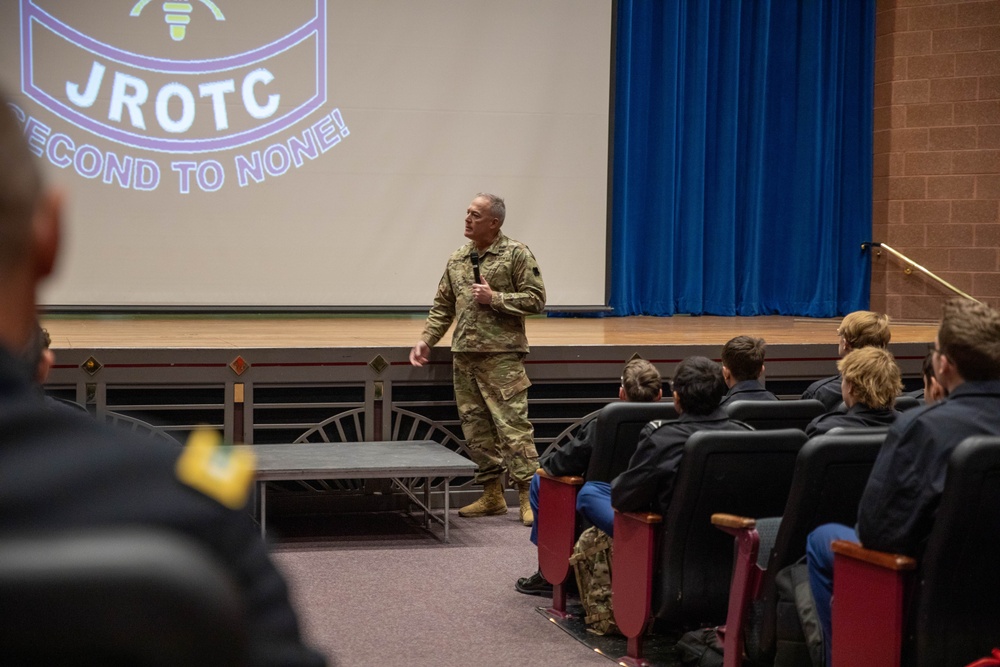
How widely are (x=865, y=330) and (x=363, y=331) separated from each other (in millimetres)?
3355

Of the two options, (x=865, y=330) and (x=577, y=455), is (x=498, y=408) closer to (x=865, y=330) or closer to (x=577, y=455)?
(x=577, y=455)

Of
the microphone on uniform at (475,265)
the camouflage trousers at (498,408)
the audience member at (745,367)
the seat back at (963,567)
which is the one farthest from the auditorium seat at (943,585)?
the microphone on uniform at (475,265)

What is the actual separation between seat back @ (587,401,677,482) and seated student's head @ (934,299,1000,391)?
1.32 meters

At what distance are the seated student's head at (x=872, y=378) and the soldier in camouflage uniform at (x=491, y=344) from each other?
2061mm

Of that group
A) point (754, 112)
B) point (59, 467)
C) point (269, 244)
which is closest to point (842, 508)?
point (59, 467)

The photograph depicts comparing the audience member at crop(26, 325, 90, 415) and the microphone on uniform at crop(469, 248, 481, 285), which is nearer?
the audience member at crop(26, 325, 90, 415)

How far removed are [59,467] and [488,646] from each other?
334cm

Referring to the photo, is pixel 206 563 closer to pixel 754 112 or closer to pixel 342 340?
pixel 342 340

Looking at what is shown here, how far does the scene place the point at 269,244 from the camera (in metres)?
8.02

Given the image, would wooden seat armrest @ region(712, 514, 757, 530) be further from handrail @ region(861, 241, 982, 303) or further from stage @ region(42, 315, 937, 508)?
handrail @ region(861, 241, 982, 303)

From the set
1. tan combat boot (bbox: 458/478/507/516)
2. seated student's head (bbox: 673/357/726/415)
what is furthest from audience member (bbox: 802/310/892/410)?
tan combat boot (bbox: 458/478/507/516)

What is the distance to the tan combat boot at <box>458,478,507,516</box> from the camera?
5.56 m

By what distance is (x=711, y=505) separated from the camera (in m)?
3.20

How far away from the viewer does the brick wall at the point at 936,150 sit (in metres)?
9.33
